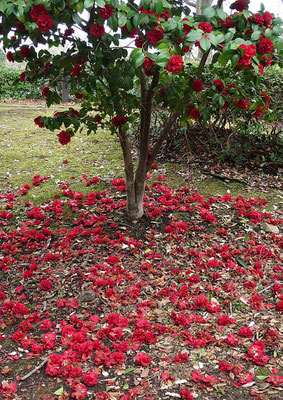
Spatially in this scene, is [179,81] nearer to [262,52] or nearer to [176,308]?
[262,52]

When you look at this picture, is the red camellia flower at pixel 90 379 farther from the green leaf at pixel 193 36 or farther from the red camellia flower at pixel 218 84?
the red camellia flower at pixel 218 84

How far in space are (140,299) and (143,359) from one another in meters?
0.65

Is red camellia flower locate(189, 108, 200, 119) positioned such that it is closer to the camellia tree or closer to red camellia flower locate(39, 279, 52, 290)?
the camellia tree

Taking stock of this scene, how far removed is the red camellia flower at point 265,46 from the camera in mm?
2060

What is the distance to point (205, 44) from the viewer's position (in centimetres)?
189

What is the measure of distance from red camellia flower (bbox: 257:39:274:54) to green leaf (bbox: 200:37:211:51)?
1.27 feet

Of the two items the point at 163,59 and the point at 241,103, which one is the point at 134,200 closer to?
the point at 241,103

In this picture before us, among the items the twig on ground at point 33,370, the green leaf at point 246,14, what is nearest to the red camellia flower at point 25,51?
the green leaf at point 246,14

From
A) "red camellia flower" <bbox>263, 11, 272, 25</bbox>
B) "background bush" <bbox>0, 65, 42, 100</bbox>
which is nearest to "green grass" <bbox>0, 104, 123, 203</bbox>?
"red camellia flower" <bbox>263, 11, 272, 25</bbox>

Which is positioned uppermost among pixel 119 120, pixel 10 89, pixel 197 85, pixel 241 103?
pixel 10 89

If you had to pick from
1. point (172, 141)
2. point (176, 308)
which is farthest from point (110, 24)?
point (172, 141)

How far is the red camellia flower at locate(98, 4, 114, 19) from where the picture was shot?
195 cm

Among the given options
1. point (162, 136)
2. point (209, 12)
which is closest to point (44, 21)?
point (209, 12)

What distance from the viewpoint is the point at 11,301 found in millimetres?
2637
